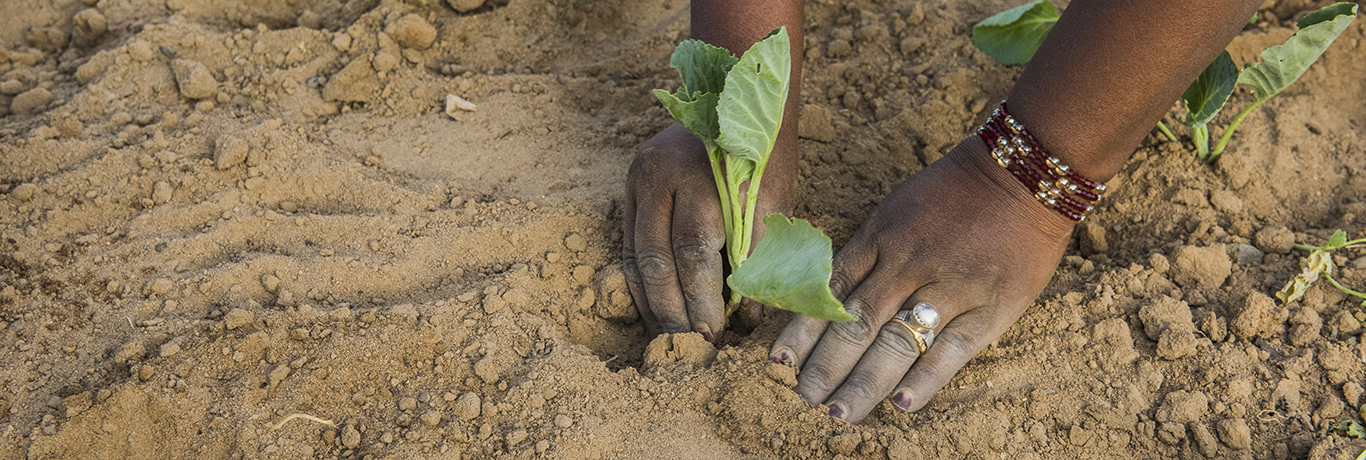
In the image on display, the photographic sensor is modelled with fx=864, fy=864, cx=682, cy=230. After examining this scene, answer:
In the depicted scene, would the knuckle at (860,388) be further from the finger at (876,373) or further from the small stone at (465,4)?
the small stone at (465,4)

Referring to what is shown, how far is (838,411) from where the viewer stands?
1.71 meters

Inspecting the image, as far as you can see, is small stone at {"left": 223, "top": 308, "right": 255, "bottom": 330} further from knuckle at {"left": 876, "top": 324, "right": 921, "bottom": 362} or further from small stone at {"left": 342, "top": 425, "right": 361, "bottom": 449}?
Answer: knuckle at {"left": 876, "top": 324, "right": 921, "bottom": 362}

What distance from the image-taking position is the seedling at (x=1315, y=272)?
1.88 m

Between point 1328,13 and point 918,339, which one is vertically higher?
point 1328,13

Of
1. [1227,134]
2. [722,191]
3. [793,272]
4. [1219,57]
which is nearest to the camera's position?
[793,272]

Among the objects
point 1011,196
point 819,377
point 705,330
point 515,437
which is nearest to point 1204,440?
point 1011,196

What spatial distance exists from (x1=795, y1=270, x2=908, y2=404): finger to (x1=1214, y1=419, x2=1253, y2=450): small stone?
656 millimetres

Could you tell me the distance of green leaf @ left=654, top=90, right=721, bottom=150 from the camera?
159 cm

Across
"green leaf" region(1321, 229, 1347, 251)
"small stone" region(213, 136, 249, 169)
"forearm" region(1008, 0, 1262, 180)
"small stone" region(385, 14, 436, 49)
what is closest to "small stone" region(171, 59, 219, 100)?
"small stone" region(213, 136, 249, 169)

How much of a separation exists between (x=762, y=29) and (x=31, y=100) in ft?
6.68

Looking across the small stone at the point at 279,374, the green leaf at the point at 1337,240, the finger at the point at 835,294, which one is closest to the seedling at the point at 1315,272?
the green leaf at the point at 1337,240

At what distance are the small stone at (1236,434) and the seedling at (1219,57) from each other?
773mm

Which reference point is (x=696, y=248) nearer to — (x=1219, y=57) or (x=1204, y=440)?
(x=1204, y=440)

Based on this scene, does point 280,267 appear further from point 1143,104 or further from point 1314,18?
point 1314,18
